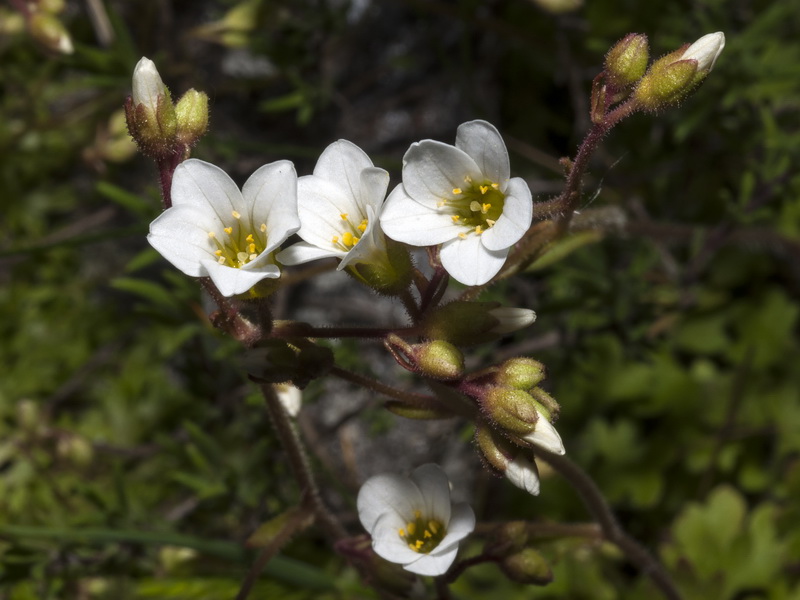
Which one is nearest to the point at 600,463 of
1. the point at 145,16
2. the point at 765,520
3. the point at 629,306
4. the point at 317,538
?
the point at 765,520

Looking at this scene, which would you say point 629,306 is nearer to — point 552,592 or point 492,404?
point 552,592

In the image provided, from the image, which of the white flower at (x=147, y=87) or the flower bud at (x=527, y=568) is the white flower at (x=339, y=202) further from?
the flower bud at (x=527, y=568)

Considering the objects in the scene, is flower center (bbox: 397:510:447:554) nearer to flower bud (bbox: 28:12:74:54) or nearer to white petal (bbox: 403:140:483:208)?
white petal (bbox: 403:140:483:208)

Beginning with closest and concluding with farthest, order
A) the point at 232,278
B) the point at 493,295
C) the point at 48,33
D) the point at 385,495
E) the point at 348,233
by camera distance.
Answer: the point at 232,278 → the point at 348,233 → the point at 385,495 → the point at 493,295 → the point at 48,33

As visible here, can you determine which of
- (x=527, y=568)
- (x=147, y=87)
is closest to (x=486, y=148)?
(x=147, y=87)

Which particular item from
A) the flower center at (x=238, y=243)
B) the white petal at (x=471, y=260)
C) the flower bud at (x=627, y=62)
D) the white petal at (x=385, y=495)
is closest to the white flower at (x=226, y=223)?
the flower center at (x=238, y=243)

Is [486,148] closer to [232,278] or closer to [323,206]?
[323,206]
